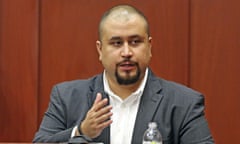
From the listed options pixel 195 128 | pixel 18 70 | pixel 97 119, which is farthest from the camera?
pixel 18 70

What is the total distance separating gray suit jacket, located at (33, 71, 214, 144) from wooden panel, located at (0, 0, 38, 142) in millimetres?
920

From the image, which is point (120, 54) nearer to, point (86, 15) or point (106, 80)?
point (106, 80)

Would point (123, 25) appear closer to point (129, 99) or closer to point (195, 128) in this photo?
point (129, 99)

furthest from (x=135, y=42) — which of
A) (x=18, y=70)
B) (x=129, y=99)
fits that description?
(x=18, y=70)

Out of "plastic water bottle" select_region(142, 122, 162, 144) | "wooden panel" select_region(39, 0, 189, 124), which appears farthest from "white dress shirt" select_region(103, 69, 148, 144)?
"wooden panel" select_region(39, 0, 189, 124)

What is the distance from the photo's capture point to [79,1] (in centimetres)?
307

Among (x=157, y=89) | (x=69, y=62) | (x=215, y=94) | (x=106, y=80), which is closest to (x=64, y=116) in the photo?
(x=106, y=80)

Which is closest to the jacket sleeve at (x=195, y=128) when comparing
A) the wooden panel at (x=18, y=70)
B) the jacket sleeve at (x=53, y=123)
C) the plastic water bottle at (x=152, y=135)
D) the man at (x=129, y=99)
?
the man at (x=129, y=99)

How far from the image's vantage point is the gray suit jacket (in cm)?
198

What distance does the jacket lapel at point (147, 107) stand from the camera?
6.65ft

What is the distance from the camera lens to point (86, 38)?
308cm

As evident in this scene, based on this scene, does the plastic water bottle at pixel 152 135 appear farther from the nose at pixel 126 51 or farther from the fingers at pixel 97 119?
the nose at pixel 126 51

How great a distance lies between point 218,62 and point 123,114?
1.07 m

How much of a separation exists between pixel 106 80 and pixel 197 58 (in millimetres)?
948
